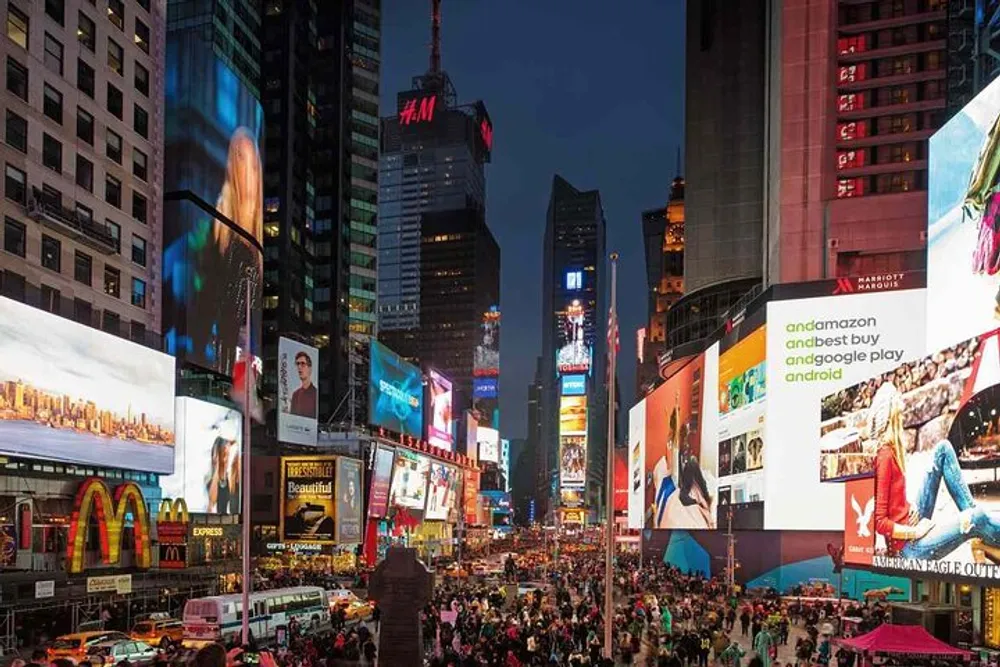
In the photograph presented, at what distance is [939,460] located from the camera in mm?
28844

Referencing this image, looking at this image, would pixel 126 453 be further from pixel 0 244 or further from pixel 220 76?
pixel 220 76

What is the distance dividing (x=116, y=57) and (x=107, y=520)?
24882 millimetres

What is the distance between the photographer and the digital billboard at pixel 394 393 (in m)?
91.9

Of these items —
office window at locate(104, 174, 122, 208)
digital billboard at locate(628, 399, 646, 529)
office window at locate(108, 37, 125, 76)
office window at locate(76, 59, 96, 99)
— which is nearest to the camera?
office window at locate(76, 59, 96, 99)

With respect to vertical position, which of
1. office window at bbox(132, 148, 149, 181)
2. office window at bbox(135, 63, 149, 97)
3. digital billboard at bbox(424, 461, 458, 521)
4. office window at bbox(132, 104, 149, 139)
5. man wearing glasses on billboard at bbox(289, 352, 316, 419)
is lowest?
digital billboard at bbox(424, 461, 458, 521)

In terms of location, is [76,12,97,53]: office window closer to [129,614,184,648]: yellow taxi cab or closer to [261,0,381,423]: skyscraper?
[129,614,184,648]: yellow taxi cab

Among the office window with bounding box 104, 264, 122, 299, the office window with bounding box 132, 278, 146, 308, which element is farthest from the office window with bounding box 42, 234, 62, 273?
the office window with bounding box 132, 278, 146, 308

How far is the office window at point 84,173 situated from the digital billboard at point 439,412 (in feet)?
208

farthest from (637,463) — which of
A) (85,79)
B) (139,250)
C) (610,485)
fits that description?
(610,485)

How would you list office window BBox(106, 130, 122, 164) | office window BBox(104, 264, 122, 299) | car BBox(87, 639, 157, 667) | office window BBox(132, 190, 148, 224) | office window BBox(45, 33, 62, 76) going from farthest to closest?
office window BBox(132, 190, 148, 224), office window BBox(106, 130, 122, 164), office window BBox(104, 264, 122, 299), office window BBox(45, 33, 62, 76), car BBox(87, 639, 157, 667)

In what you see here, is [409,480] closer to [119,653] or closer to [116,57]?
[116,57]

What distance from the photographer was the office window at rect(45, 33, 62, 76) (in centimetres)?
4747

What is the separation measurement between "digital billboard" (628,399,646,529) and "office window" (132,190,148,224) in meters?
74.6

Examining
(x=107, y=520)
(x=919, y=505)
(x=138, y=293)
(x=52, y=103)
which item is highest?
(x=52, y=103)
